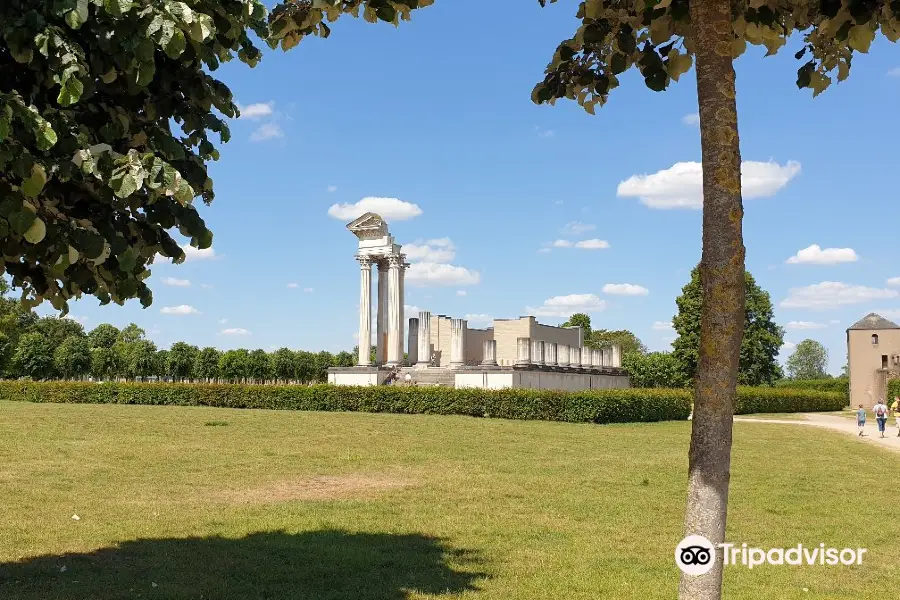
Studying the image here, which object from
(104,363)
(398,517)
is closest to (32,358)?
(104,363)

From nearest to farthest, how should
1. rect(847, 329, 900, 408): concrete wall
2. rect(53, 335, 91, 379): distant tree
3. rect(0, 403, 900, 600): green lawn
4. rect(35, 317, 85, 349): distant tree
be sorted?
rect(0, 403, 900, 600): green lawn
rect(847, 329, 900, 408): concrete wall
rect(53, 335, 91, 379): distant tree
rect(35, 317, 85, 349): distant tree

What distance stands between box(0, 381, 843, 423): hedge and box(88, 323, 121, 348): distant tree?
53.6 meters

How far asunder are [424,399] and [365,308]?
1571 cm

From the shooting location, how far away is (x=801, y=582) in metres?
7.81

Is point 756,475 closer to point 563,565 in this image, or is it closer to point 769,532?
point 769,532

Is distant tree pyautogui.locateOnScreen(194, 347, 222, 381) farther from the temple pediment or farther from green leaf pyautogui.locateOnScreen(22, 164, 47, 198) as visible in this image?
green leaf pyautogui.locateOnScreen(22, 164, 47, 198)

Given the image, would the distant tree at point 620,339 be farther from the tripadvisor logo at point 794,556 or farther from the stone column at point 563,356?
the tripadvisor logo at point 794,556

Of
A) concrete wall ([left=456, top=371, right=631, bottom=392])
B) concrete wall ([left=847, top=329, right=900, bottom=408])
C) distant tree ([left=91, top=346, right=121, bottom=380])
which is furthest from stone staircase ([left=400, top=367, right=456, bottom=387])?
distant tree ([left=91, top=346, right=121, bottom=380])

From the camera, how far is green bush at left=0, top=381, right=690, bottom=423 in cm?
3152

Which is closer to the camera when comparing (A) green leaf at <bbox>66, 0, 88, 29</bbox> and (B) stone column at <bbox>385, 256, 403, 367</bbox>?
(A) green leaf at <bbox>66, 0, 88, 29</bbox>

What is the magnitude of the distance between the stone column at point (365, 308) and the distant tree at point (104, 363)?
36.2 meters

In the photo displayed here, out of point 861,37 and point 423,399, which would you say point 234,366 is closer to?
point 423,399

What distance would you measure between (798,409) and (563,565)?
46.6m

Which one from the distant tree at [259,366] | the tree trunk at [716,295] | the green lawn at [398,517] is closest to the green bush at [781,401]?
the green lawn at [398,517]
